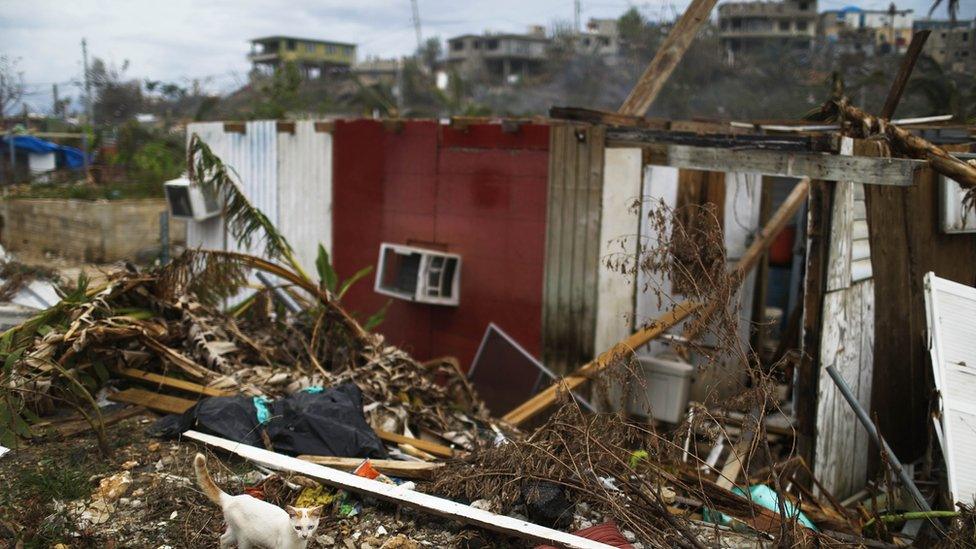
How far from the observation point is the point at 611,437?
397 cm

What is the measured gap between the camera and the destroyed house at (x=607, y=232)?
531 cm

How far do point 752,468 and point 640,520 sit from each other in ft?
8.65

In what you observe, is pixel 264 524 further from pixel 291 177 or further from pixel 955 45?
pixel 955 45

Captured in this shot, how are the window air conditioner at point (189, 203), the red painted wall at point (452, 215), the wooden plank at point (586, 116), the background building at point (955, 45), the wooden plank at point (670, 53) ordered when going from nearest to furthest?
1. the wooden plank at point (586, 116)
2. the red painted wall at point (452, 215)
3. the wooden plank at point (670, 53)
4. the window air conditioner at point (189, 203)
5. the background building at point (955, 45)

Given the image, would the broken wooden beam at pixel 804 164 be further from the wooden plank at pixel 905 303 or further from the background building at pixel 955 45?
the background building at pixel 955 45

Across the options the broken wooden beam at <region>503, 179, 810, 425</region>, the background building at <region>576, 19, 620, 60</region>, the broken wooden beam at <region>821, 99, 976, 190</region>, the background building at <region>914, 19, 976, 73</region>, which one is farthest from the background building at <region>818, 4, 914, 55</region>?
the broken wooden beam at <region>821, 99, 976, 190</region>

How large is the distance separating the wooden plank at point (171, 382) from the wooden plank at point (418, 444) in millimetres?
1110

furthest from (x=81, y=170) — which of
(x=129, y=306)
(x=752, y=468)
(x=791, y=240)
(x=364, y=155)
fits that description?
(x=752, y=468)

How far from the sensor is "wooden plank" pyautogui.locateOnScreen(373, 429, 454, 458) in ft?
17.2

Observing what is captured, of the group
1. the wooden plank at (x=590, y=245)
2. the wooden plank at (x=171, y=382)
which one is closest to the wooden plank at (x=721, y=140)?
the wooden plank at (x=590, y=245)

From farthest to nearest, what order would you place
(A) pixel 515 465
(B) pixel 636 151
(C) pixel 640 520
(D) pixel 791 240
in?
(D) pixel 791 240, (B) pixel 636 151, (A) pixel 515 465, (C) pixel 640 520

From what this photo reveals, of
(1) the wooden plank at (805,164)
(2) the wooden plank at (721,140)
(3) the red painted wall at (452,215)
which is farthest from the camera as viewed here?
(3) the red painted wall at (452,215)

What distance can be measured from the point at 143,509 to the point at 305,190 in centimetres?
614

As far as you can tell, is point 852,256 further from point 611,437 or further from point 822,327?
point 611,437
